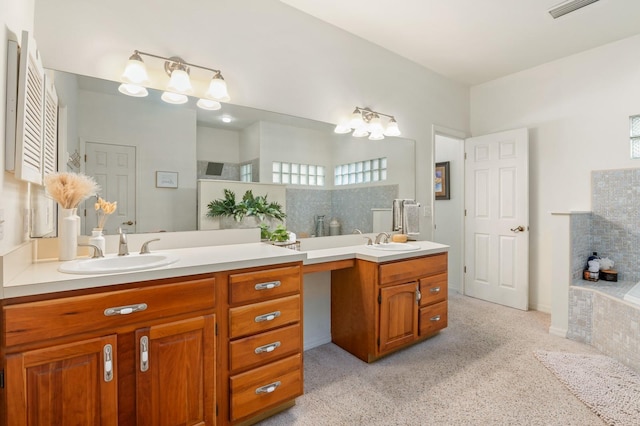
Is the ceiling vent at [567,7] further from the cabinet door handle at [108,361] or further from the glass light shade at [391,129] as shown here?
A: the cabinet door handle at [108,361]

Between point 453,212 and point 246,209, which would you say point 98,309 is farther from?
point 453,212

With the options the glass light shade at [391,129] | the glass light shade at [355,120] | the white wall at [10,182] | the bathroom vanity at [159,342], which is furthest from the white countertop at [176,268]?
the glass light shade at [391,129]

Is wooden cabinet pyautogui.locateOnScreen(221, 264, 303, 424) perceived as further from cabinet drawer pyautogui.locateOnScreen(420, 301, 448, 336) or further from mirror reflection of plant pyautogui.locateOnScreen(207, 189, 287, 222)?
cabinet drawer pyautogui.locateOnScreen(420, 301, 448, 336)

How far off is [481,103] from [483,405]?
346 cm

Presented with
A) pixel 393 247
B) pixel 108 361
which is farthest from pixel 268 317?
pixel 393 247

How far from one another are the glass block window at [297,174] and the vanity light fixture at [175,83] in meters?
0.59

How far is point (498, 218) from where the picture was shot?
362 centimetres

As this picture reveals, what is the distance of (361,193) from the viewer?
283cm

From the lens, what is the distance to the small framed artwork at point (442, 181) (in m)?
4.16

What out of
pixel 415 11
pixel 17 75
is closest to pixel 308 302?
pixel 17 75

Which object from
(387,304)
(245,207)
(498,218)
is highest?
(245,207)

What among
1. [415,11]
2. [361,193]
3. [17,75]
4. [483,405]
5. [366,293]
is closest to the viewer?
[17,75]

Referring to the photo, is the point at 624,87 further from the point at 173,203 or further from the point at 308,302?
the point at 173,203

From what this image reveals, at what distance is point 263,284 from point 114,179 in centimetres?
106
